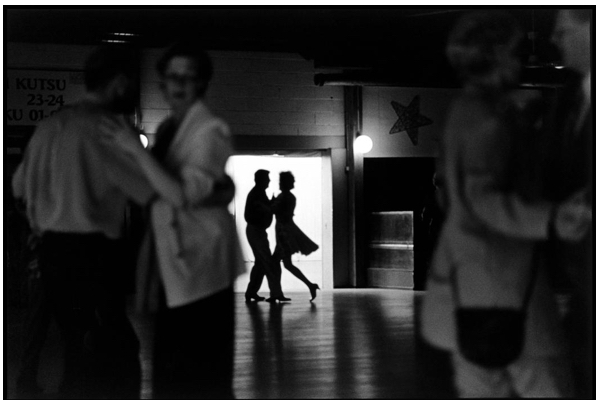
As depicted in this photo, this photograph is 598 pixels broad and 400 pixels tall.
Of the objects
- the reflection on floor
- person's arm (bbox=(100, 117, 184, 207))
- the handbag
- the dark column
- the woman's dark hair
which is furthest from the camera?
the dark column

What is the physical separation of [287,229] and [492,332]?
818mm

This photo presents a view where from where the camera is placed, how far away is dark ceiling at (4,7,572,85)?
8.66 ft

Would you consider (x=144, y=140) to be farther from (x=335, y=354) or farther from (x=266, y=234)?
(x=335, y=354)

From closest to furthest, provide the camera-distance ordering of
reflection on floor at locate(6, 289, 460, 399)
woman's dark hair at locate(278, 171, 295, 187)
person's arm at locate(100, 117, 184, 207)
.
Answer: person's arm at locate(100, 117, 184, 207), reflection on floor at locate(6, 289, 460, 399), woman's dark hair at locate(278, 171, 295, 187)

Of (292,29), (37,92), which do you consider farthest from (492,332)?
(37,92)

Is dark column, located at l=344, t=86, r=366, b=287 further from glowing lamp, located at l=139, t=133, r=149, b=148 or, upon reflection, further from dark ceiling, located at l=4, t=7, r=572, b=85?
glowing lamp, located at l=139, t=133, r=149, b=148

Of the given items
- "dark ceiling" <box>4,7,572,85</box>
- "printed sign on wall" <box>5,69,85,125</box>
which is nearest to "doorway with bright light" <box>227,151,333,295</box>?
"dark ceiling" <box>4,7,572,85</box>

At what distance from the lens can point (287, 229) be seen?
3.08 metres

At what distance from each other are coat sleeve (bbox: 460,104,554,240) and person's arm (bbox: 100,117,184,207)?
2.55ft

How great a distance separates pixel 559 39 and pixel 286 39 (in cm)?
82

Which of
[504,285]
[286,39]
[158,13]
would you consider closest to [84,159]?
[158,13]

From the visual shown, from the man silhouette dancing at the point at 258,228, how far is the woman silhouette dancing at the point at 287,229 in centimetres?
9

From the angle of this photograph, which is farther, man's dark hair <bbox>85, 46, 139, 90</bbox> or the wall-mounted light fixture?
the wall-mounted light fixture

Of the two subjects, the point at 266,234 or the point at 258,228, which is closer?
the point at 258,228
